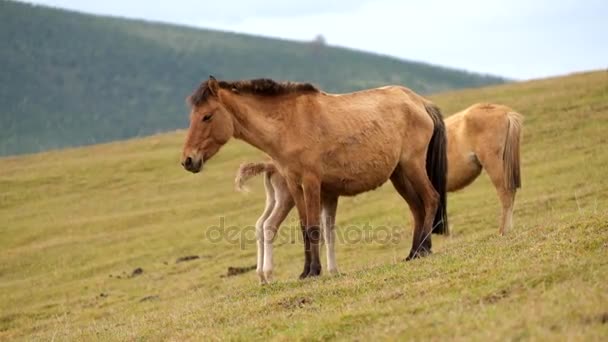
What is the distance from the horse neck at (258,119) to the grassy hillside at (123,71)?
9978cm

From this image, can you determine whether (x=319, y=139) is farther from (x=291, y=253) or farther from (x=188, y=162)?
(x=291, y=253)

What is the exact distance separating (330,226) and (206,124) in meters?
2.49

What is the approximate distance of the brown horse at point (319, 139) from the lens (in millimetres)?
12461

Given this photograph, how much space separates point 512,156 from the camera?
57.9ft

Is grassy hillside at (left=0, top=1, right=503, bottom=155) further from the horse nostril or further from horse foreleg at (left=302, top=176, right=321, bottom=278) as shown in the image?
horse foreleg at (left=302, top=176, right=321, bottom=278)

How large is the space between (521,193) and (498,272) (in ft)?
50.2

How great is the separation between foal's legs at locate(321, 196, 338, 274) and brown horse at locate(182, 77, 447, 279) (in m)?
0.02

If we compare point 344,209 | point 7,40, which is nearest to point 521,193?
point 344,209

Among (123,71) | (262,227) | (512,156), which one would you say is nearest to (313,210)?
(262,227)

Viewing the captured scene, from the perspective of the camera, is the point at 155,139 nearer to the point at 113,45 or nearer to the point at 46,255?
the point at 46,255

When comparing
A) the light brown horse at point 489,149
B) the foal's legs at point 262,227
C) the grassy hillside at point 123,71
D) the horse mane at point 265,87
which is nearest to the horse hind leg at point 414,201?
the horse mane at point 265,87

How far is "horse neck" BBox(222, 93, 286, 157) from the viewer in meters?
12.6

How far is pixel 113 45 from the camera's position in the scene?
15312 centimetres

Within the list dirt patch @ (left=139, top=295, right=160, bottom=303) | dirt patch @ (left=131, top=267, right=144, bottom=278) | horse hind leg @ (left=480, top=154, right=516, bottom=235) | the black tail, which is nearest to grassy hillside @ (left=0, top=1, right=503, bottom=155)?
dirt patch @ (left=131, top=267, right=144, bottom=278)
